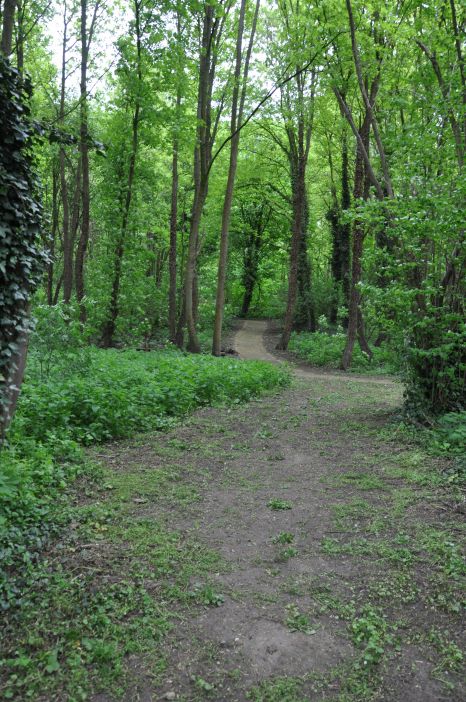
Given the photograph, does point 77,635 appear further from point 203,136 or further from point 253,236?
point 253,236

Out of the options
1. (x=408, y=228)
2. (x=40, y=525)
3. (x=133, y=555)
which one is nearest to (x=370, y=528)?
(x=133, y=555)

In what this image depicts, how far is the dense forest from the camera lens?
3.92 metres

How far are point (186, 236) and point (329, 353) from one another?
9653 mm

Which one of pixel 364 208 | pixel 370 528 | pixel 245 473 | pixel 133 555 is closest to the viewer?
pixel 133 555

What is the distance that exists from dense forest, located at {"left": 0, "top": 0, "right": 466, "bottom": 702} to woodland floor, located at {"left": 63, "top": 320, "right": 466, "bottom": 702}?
0.20m

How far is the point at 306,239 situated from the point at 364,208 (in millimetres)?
16618

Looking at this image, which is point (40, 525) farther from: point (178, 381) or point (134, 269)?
point (134, 269)

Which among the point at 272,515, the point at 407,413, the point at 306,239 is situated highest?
the point at 306,239

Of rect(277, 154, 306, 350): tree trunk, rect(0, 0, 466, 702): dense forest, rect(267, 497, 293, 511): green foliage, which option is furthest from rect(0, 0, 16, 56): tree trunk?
rect(277, 154, 306, 350): tree trunk

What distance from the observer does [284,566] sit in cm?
391

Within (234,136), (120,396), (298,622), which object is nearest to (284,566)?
(298,622)

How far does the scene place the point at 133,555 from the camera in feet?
12.6

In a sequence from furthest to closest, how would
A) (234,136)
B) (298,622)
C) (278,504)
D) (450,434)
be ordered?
(234,136), (450,434), (278,504), (298,622)

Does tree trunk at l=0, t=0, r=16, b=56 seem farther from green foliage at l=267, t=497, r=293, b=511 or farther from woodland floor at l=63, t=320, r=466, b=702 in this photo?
green foliage at l=267, t=497, r=293, b=511
